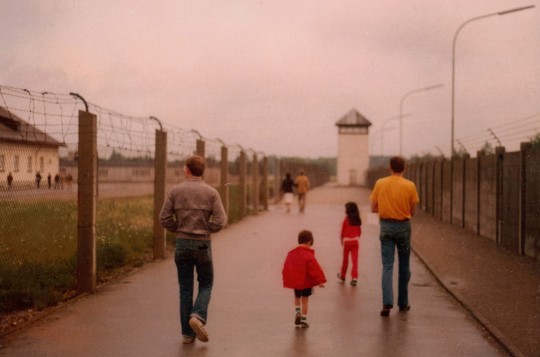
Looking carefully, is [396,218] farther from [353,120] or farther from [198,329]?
[353,120]

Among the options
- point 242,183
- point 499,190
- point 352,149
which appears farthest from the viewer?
point 352,149

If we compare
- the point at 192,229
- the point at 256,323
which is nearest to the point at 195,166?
the point at 192,229

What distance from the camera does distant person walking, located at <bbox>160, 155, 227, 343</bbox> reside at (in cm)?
719

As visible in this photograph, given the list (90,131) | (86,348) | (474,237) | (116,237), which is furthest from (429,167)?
(86,348)

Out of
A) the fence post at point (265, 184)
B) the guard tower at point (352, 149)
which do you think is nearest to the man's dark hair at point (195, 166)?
the fence post at point (265, 184)

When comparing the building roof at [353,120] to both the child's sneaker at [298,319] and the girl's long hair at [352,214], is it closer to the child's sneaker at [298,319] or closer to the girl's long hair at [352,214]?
the girl's long hair at [352,214]

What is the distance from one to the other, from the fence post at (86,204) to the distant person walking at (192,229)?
3.03m

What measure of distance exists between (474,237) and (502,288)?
8.30 m

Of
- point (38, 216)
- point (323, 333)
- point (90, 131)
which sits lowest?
point (323, 333)

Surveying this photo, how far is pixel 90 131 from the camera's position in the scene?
392 inches

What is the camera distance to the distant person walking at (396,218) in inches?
351

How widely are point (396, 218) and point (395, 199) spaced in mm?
219

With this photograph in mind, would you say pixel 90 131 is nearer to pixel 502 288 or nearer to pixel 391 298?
pixel 391 298

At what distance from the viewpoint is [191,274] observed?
24.1 feet
